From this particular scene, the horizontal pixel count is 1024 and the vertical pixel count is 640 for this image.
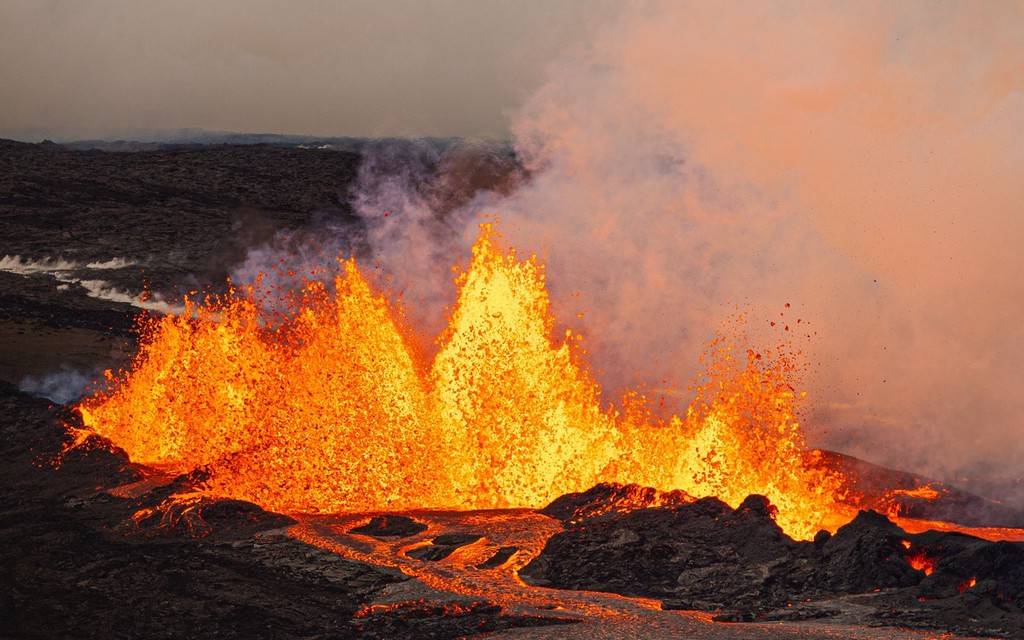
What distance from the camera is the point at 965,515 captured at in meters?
25.2

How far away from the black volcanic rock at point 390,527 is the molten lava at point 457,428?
1841 mm

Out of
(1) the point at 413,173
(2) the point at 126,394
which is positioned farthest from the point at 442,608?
(1) the point at 413,173

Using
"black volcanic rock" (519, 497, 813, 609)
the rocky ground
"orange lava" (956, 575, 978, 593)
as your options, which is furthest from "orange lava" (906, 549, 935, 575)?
the rocky ground

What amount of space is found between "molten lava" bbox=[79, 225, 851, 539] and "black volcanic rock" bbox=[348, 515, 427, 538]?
72.5 inches

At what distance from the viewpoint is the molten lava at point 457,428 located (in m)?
21.3

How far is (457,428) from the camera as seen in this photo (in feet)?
79.0

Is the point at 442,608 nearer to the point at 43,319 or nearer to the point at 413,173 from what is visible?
the point at 43,319

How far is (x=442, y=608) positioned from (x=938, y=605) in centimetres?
618

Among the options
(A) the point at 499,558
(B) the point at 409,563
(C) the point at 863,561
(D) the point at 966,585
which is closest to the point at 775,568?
(C) the point at 863,561

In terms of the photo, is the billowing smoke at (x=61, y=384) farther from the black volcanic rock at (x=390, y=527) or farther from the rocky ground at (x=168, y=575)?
the black volcanic rock at (x=390, y=527)

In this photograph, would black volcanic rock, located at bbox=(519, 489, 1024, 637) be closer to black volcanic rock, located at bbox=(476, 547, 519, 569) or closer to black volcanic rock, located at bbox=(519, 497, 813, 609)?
black volcanic rock, located at bbox=(519, 497, 813, 609)

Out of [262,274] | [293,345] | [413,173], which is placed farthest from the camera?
[262,274]

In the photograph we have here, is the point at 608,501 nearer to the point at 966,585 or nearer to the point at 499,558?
the point at 499,558

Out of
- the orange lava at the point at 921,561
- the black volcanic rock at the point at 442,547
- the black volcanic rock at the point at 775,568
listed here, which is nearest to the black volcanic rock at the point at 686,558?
the black volcanic rock at the point at 775,568
